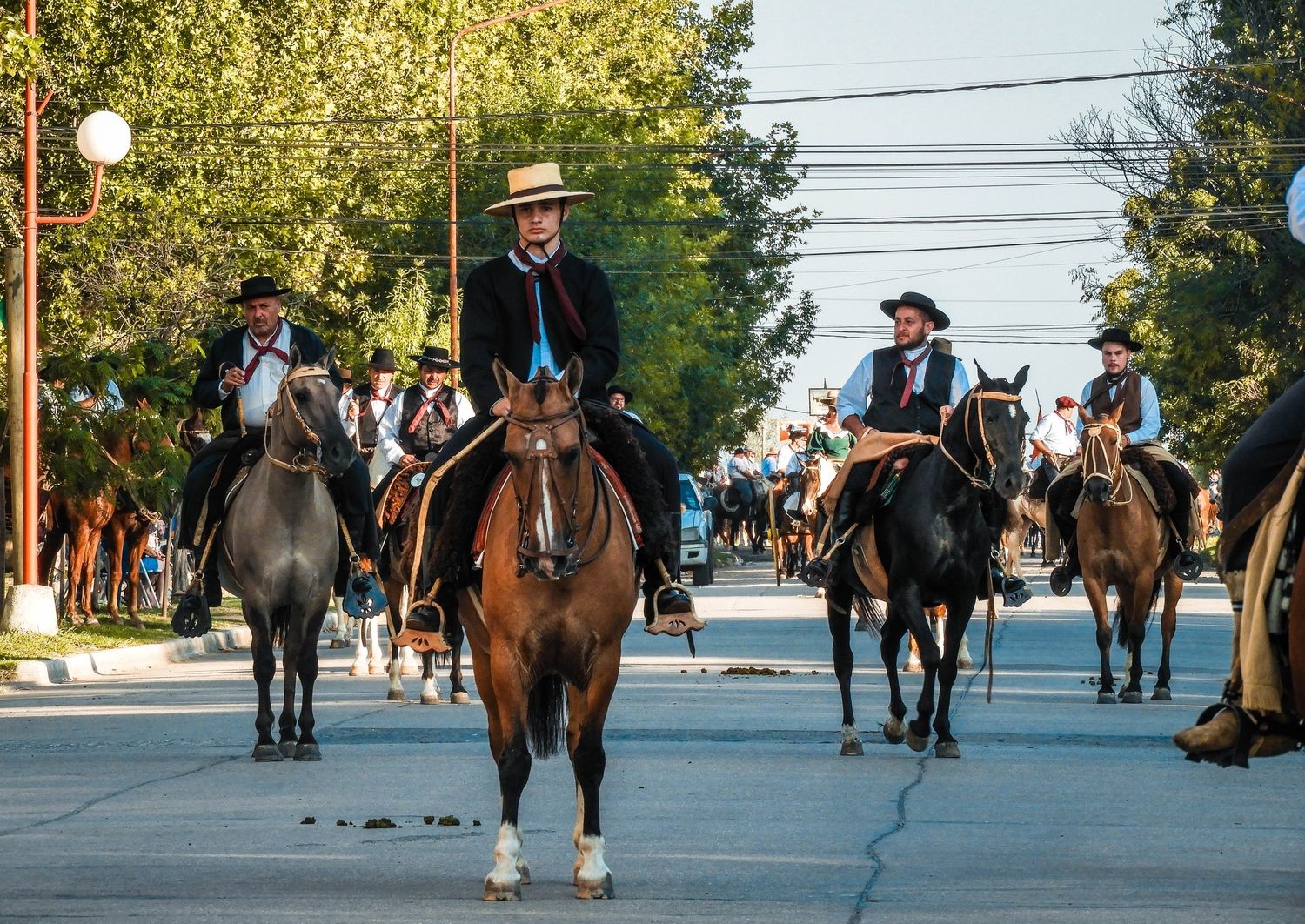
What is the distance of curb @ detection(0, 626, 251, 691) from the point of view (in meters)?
18.7

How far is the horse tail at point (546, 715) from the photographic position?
29.6ft

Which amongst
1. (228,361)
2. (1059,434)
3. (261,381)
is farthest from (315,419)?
(1059,434)

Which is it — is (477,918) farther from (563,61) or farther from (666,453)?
(563,61)

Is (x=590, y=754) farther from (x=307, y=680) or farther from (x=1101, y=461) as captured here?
(x=1101, y=461)

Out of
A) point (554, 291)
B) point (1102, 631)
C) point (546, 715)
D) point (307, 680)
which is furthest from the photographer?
point (1102, 631)

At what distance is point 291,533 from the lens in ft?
45.4

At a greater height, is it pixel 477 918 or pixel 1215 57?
pixel 1215 57

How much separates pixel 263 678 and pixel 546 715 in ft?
15.8

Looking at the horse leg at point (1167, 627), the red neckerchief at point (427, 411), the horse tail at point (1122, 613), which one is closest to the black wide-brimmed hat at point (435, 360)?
the red neckerchief at point (427, 411)

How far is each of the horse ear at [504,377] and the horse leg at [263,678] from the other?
5.03 meters

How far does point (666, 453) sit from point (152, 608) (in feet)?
64.0

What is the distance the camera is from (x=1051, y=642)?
23047mm

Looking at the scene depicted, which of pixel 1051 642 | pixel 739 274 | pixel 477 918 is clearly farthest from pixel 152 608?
pixel 739 274

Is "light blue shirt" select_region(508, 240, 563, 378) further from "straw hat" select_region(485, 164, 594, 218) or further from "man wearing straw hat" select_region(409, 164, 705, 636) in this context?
"straw hat" select_region(485, 164, 594, 218)
